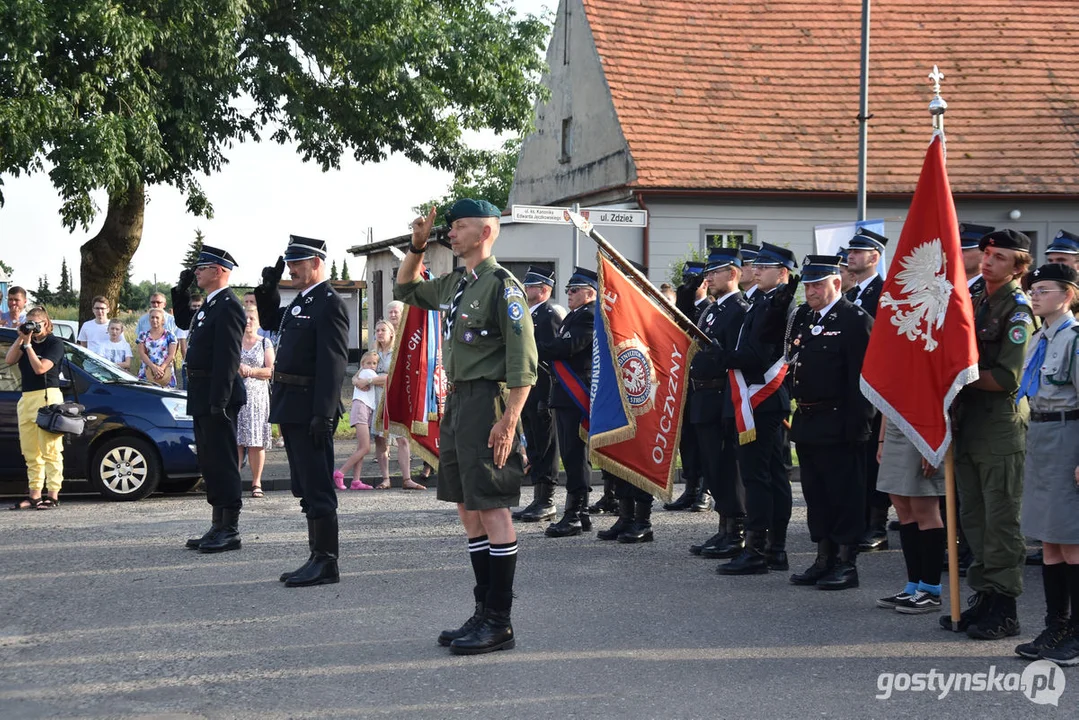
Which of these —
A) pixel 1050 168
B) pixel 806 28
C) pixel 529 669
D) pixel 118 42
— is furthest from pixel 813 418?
pixel 806 28

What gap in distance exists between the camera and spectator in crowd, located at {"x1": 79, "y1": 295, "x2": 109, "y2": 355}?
15109 millimetres

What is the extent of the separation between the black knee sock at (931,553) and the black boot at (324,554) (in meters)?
3.50

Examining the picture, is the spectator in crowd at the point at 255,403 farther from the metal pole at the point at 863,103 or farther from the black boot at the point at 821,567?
the metal pole at the point at 863,103

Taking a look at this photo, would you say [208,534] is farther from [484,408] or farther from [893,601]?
[893,601]

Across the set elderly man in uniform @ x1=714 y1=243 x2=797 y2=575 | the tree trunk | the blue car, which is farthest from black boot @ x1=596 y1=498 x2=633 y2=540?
the tree trunk

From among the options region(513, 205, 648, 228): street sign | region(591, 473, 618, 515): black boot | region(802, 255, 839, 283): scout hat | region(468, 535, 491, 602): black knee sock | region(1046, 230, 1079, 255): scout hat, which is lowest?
region(591, 473, 618, 515): black boot

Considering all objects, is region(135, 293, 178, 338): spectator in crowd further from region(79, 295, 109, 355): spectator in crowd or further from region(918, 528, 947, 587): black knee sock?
region(918, 528, 947, 587): black knee sock

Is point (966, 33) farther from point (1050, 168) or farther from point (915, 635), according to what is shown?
point (915, 635)

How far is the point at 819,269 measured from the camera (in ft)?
24.8

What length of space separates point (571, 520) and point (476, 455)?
378 cm

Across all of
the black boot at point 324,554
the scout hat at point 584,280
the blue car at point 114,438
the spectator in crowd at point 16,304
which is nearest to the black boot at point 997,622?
the black boot at point 324,554

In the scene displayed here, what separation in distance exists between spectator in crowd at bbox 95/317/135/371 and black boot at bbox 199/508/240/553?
684 centimetres

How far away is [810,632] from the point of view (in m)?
6.37

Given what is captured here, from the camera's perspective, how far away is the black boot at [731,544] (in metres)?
8.58
